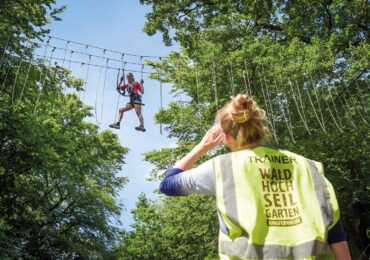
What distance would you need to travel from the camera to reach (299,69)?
10117 mm

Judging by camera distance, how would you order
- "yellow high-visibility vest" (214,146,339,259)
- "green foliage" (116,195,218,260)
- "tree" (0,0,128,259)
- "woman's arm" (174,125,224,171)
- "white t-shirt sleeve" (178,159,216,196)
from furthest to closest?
"green foliage" (116,195,218,260), "tree" (0,0,128,259), "woman's arm" (174,125,224,171), "white t-shirt sleeve" (178,159,216,196), "yellow high-visibility vest" (214,146,339,259)

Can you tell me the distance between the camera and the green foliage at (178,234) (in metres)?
13.4

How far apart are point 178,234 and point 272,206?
14.0 metres

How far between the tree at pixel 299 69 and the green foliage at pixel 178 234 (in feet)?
10.9

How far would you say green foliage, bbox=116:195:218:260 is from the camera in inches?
527

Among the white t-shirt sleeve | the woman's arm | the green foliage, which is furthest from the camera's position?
the green foliage

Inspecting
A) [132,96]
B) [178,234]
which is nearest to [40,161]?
[132,96]

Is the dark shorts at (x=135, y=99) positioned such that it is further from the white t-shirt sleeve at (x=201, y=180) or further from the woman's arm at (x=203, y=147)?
the white t-shirt sleeve at (x=201, y=180)

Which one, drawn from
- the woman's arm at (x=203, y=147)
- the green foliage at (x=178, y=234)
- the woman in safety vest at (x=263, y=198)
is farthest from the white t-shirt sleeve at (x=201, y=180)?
the green foliage at (x=178, y=234)

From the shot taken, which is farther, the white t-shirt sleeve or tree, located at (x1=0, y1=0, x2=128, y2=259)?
tree, located at (x1=0, y1=0, x2=128, y2=259)

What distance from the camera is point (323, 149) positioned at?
11305mm

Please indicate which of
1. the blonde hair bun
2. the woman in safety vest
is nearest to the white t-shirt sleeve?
the woman in safety vest

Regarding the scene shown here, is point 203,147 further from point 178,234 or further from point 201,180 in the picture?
point 178,234

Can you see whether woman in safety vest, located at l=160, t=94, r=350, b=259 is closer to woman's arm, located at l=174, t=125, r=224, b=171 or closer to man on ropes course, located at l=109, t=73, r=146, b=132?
woman's arm, located at l=174, t=125, r=224, b=171
